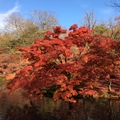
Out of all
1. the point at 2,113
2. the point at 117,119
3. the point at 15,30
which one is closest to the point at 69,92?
the point at 117,119

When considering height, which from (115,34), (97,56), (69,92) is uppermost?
(115,34)

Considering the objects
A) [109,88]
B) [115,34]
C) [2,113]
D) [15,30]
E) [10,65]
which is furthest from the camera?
[15,30]

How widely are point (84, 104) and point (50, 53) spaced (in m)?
3.76

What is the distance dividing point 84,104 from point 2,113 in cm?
478

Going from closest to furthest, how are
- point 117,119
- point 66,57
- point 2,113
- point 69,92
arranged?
point 117,119
point 2,113
point 69,92
point 66,57

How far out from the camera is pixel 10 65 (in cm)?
2772

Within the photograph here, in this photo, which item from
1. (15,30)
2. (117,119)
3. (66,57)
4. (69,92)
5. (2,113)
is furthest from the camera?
(15,30)

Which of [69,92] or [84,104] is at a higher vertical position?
[69,92]

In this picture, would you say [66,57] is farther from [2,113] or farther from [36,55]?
[2,113]

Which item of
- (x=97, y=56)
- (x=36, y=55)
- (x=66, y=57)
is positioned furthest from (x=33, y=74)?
(x=97, y=56)

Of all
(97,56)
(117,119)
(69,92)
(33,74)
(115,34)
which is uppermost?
(115,34)

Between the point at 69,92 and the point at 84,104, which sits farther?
the point at 84,104

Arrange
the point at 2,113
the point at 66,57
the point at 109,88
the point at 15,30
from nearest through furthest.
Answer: the point at 2,113
the point at 66,57
the point at 109,88
the point at 15,30

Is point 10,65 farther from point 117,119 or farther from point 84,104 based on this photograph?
point 117,119
